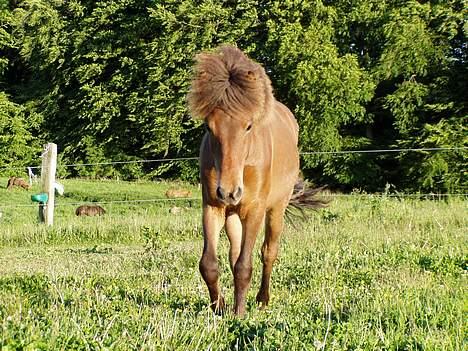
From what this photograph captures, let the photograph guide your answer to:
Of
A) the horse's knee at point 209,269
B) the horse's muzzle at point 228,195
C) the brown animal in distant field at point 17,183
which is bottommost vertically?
the brown animal in distant field at point 17,183

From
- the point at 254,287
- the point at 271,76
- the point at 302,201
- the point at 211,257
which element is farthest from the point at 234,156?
the point at 271,76

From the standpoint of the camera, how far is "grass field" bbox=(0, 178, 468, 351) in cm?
332

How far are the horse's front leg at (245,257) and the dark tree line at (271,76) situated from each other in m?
19.1

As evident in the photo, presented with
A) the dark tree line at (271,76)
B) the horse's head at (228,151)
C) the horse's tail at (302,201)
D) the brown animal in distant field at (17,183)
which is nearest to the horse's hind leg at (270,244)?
the horse's head at (228,151)

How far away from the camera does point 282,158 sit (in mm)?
6207

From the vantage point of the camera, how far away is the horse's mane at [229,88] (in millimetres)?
4422

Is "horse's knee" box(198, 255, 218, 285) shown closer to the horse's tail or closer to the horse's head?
the horse's head

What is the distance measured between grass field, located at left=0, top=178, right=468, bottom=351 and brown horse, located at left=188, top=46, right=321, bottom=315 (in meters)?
0.40

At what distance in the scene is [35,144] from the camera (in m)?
32.0

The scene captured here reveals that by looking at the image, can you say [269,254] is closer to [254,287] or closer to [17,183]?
[254,287]

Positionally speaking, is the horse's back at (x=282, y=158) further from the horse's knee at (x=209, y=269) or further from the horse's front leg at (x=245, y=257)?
the horse's knee at (x=209, y=269)

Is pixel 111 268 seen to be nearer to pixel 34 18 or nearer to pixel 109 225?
pixel 109 225

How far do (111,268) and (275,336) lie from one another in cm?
429

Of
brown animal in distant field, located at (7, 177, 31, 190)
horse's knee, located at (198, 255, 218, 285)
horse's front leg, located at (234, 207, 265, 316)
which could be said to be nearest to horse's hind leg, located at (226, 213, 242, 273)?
horse's front leg, located at (234, 207, 265, 316)
